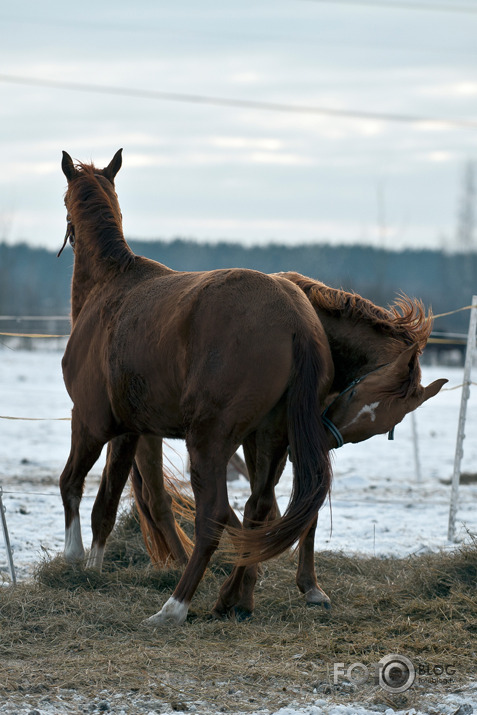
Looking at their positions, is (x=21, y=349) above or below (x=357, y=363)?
below

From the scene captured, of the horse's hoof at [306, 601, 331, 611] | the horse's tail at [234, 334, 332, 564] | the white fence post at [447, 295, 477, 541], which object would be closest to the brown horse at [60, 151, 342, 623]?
the horse's tail at [234, 334, 332, 564]

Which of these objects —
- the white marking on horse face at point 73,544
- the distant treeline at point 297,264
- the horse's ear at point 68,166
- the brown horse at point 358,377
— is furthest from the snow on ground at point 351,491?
the distant treeline at point 297,264

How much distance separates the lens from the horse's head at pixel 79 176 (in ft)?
17.1

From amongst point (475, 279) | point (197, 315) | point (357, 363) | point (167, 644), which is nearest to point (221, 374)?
point (197, 315)

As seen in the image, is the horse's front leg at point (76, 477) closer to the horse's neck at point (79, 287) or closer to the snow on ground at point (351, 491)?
the snow on ground at point (351, 491)

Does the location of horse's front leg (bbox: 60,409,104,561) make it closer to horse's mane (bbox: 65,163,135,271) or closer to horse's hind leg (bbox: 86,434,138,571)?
horse's hind leg (bbox: 86,434,138,571)

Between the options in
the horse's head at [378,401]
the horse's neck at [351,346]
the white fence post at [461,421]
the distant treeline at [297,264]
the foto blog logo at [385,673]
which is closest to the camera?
the foto blog logo at [385,673]

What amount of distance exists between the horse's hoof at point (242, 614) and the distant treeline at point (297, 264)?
53359mm

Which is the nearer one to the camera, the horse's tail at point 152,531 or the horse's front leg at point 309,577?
the horse's front leg at point 309,577

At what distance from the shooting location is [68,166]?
5.19m

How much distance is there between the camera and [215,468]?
154 inches

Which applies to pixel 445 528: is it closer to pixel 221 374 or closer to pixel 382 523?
pixel 382 523

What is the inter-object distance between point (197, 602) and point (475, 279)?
60.5 meters

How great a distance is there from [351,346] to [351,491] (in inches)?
179
